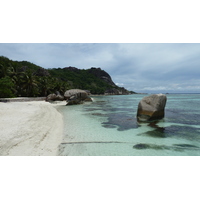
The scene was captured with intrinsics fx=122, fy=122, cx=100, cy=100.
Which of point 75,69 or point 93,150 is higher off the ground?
point 75,69

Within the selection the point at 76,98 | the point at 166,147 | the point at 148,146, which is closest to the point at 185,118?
the point at 166,147

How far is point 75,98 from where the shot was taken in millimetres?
23578

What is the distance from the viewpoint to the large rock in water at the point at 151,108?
32.2ft

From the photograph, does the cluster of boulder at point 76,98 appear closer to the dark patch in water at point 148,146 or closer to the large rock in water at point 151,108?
the large rock in water at point 151,108

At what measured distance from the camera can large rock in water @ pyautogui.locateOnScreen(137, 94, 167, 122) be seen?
9.83 metres

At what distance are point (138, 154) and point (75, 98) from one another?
786 inches

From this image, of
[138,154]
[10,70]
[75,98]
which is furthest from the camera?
[10,70]

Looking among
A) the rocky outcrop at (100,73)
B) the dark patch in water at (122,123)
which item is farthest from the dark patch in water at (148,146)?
the rocky outcrop at (100,73)

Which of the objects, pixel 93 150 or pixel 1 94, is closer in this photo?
pixel 93 150

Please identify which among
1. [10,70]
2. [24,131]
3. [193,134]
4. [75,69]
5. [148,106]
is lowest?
[193,134]

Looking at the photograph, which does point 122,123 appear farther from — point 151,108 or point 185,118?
point 185,118

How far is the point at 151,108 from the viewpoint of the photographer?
32.7 feet

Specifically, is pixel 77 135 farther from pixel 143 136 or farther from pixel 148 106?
pixel 148 106

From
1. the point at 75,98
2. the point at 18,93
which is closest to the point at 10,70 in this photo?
the point at 18,93
